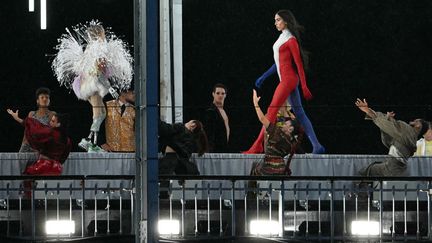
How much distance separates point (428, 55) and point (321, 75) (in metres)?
1.96

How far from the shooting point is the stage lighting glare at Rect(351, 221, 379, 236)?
18.9 metres

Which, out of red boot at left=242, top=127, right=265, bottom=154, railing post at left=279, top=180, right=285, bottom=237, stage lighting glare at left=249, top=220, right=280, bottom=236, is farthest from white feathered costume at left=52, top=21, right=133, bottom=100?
railing post at left=279, top=180, right=285, bottom=237

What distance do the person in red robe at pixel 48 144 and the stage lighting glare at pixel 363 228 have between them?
5183 millimetres

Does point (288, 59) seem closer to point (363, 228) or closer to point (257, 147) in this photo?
point (257, 147)

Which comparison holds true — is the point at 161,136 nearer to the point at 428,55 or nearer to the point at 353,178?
the point at 353,178

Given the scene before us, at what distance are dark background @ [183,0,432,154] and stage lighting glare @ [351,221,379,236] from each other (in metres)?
5.75

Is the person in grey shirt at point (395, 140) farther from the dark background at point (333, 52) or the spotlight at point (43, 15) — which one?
the spotlight at point (43, 15)

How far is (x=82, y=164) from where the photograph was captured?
22.4m

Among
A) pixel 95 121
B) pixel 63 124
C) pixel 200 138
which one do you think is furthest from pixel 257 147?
pixel 63 124

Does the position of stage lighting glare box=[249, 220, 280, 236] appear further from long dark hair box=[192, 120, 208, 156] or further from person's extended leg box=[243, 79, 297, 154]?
person's extended leg box=[243, 79, 297, 154]

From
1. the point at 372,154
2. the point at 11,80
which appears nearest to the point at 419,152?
the point at 372,154

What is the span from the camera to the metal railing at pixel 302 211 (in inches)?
737

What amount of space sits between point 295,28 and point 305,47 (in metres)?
0.37

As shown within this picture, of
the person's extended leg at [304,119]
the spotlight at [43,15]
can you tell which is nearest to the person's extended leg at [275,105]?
the person's extended leg at [304,119]
